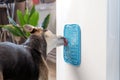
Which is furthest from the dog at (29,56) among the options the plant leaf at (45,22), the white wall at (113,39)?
the white wall at (113,39)

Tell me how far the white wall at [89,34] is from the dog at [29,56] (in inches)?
6.1

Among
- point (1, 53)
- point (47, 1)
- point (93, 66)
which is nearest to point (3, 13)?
point (47, 1)

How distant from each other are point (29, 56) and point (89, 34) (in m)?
0.31

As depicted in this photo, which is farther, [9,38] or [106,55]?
[9,38]

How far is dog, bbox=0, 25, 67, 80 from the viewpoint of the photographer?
890mm

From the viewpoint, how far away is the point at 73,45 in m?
1.11

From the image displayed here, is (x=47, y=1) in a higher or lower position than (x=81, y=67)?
higher

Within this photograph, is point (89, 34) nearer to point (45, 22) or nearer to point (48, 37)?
point (48, 37)

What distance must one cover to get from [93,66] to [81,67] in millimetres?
115

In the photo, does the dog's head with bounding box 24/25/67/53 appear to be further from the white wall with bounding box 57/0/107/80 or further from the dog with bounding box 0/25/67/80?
the white wall with bounding box 57/0/107/80

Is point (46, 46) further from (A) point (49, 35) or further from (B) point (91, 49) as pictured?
(B) point (91, 49)

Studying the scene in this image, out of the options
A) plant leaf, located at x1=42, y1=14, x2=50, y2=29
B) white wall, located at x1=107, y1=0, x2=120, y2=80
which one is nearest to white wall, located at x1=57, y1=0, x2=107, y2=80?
white wall, located at x1=107, y1=0, x2=120, y2=80

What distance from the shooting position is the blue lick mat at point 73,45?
1058 mm

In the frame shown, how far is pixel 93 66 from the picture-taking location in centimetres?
95
